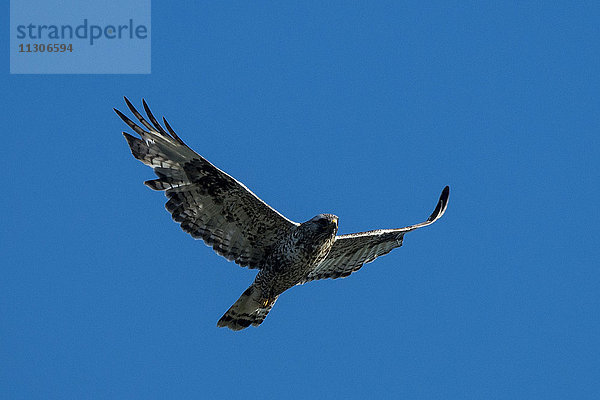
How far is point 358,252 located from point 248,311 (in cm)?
166

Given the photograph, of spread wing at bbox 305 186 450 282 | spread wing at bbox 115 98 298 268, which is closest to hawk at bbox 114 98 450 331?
spread wing at bbox 115 98 298 268

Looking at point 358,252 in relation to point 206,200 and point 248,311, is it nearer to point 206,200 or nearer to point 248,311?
point 248,311

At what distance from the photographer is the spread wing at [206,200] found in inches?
394

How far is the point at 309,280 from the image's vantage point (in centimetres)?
1148

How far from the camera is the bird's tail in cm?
1081

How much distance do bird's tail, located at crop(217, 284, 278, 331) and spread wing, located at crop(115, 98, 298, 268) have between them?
1.18 feet

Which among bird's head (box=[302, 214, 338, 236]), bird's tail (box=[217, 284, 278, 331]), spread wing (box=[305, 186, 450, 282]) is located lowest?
bird's tail (box=[217, 284, 278, 331])

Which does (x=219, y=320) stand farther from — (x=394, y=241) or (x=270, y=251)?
(x=394, y=241)

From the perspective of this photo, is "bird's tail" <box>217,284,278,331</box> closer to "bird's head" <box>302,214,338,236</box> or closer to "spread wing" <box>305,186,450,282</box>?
"spread wing" <box>305,186,450,282</box>

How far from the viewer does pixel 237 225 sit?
1059 centimetres

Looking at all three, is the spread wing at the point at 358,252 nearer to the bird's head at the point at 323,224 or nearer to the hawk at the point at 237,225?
the hawk at the point at 237,225

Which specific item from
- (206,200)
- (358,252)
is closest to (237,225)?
(206,200)

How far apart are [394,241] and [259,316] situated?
6.62ft

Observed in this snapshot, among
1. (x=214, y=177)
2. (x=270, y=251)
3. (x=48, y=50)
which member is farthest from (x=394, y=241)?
(x=48, y=50)
